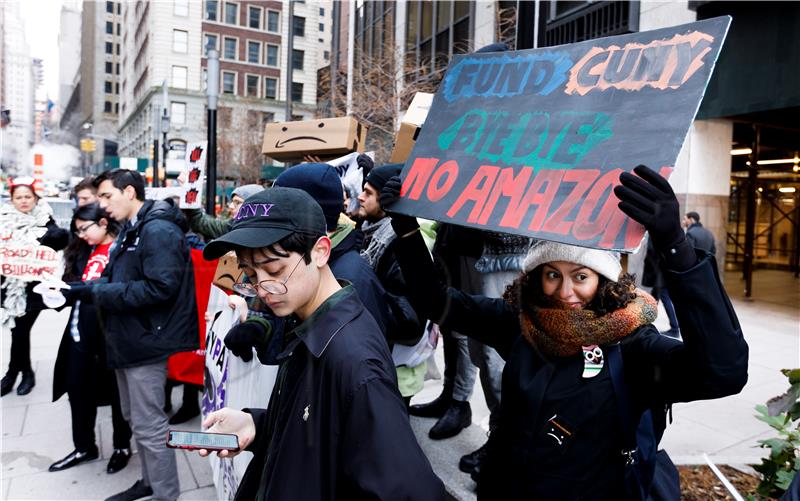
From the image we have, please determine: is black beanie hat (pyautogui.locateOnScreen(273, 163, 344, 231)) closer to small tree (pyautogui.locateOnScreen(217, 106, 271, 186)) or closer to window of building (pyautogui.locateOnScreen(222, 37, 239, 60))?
small tree (pyautogui.locateOnScreen(217, 106, 271, 186))

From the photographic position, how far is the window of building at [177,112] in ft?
159

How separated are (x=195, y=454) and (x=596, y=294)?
4.00 metres

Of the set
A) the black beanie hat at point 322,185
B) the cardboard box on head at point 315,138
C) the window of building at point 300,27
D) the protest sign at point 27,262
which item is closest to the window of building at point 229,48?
the window of building at point 300,27

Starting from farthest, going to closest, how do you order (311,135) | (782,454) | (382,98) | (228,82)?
(228,82) → (382,98) → (311,135) → (782,454)

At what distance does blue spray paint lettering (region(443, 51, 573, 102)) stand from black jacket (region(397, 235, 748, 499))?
2.08ft

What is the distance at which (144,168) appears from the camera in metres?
44.2

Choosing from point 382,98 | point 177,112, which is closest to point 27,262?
point 382,98

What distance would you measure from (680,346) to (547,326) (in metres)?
0.44

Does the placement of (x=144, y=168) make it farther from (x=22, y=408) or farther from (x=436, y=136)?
(x=436, y=136)

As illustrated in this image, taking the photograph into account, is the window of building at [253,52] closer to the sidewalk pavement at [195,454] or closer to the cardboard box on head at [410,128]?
the sidewalk pavement at [195,454]

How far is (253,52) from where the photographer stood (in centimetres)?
4947

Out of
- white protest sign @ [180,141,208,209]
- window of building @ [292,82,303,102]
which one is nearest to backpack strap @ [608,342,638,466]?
white protest sign @ [180,141,208,209]

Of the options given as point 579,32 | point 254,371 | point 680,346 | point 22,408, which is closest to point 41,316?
point 22,408

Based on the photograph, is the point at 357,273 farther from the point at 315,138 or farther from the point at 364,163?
the point at 315,138
